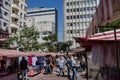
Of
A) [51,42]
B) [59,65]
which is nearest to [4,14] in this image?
[51,42]

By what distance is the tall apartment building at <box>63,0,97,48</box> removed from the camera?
98.4 metres

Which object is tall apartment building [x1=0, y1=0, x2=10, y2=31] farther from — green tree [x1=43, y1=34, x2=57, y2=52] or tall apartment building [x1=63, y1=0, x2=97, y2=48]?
tall apartment building [x1=63, y1=0, x2=97, y2=48]

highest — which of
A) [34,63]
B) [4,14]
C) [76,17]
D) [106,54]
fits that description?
[76,17]

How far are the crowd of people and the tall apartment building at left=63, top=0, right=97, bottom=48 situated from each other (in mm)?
67963

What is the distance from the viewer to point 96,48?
8.73 meters

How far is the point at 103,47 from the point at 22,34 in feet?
132

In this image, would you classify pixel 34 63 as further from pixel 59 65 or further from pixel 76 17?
pixel 76 17

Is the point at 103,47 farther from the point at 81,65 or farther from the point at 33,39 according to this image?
the point at 33,39

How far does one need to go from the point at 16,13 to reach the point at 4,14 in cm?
997

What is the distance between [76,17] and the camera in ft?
326

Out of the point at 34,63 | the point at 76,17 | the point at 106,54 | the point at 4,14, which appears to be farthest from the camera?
the point at 76,17

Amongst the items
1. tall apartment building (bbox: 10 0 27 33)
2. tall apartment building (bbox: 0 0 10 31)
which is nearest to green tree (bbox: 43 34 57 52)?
tall apartment building (bbox: 10 0 27 33)

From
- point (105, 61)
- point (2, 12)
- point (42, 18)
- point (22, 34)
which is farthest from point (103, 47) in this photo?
point (42, 18)

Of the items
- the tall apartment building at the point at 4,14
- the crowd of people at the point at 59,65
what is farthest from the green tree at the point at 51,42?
the crowd of people at the point at 59,65
